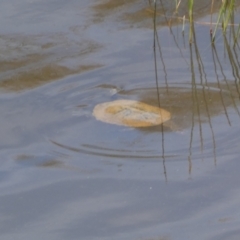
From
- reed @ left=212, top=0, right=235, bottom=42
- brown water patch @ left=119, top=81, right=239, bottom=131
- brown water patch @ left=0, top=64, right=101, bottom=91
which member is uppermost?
reed @ left=212, top=0, right=235, bottom=42

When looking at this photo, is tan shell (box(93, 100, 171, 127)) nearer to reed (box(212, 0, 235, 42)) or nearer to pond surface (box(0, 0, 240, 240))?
pond surface (box(0, 0, 240, 240))

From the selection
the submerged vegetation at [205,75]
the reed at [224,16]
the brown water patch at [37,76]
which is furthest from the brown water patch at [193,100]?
the reed at [224,16]

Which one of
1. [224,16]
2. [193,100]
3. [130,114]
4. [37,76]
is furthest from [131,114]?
[224,16]

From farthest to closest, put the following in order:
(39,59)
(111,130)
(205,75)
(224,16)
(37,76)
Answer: (224,16)
(39,59)
(37,76)
(205,75)
(111,130)

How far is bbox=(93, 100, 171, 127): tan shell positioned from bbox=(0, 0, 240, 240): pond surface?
0.15 feet

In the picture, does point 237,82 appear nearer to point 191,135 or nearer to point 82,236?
point 191,135

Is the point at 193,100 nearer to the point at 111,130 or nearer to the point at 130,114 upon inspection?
the point at 130,114

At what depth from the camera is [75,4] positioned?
4602 millimetres

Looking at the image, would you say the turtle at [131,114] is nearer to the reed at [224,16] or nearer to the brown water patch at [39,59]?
the brown water patch at [39,59]

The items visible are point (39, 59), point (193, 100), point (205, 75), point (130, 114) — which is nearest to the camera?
point (130, 114)

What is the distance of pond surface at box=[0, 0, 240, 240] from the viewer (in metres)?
2.37

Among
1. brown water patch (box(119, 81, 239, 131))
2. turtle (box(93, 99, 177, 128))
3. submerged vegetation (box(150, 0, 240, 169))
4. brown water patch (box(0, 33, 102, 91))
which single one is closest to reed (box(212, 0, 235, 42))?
submerged vegetation (box(150, 0, 240, 169))

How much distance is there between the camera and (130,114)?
3174mm

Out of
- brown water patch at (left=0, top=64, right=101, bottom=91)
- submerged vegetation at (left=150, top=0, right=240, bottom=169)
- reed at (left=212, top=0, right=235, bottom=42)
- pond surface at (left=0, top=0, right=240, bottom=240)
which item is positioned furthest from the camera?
reed at (left=212, top=0, right=235, bottom=42)
